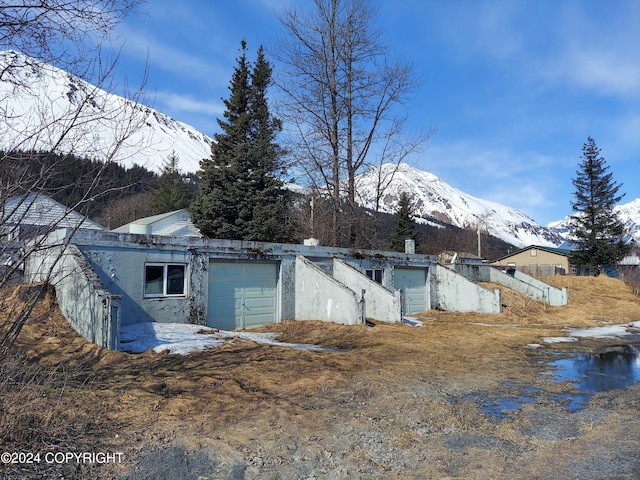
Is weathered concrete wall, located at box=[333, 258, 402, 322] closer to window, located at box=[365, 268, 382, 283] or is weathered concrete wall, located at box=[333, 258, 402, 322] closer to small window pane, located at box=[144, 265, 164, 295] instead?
window, located at box=[365, 268, 382, 283]

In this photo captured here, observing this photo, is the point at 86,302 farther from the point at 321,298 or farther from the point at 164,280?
the point at 321,298

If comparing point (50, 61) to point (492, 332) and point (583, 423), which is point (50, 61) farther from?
point (492, 332)

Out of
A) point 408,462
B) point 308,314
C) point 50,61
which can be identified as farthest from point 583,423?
point 308,314

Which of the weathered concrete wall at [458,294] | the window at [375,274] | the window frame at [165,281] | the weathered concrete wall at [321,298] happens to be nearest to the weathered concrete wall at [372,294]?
the weathered concrete wall at [321,298]

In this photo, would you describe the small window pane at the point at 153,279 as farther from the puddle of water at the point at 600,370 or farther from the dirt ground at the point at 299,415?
the puddle of water at the point at 600,370

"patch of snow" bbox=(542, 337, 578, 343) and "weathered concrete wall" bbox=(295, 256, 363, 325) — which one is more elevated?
"weathered concrete wall" bbox=(295, 256, 363, 325)

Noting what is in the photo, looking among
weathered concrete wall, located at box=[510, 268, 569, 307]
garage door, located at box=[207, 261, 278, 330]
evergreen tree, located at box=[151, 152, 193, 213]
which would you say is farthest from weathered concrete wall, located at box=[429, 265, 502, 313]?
evergreen tree, located at box=[151, 152, 193, 213]

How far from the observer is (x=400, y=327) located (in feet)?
44.2

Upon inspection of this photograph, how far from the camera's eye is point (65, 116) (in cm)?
416

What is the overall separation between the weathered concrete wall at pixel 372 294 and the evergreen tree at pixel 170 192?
3723cm

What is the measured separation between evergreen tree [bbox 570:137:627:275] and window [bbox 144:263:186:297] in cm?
4060

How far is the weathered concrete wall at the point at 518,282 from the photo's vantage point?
2347 centimetres

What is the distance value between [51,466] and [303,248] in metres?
11.5

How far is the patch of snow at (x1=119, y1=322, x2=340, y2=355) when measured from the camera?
8.90 meters
